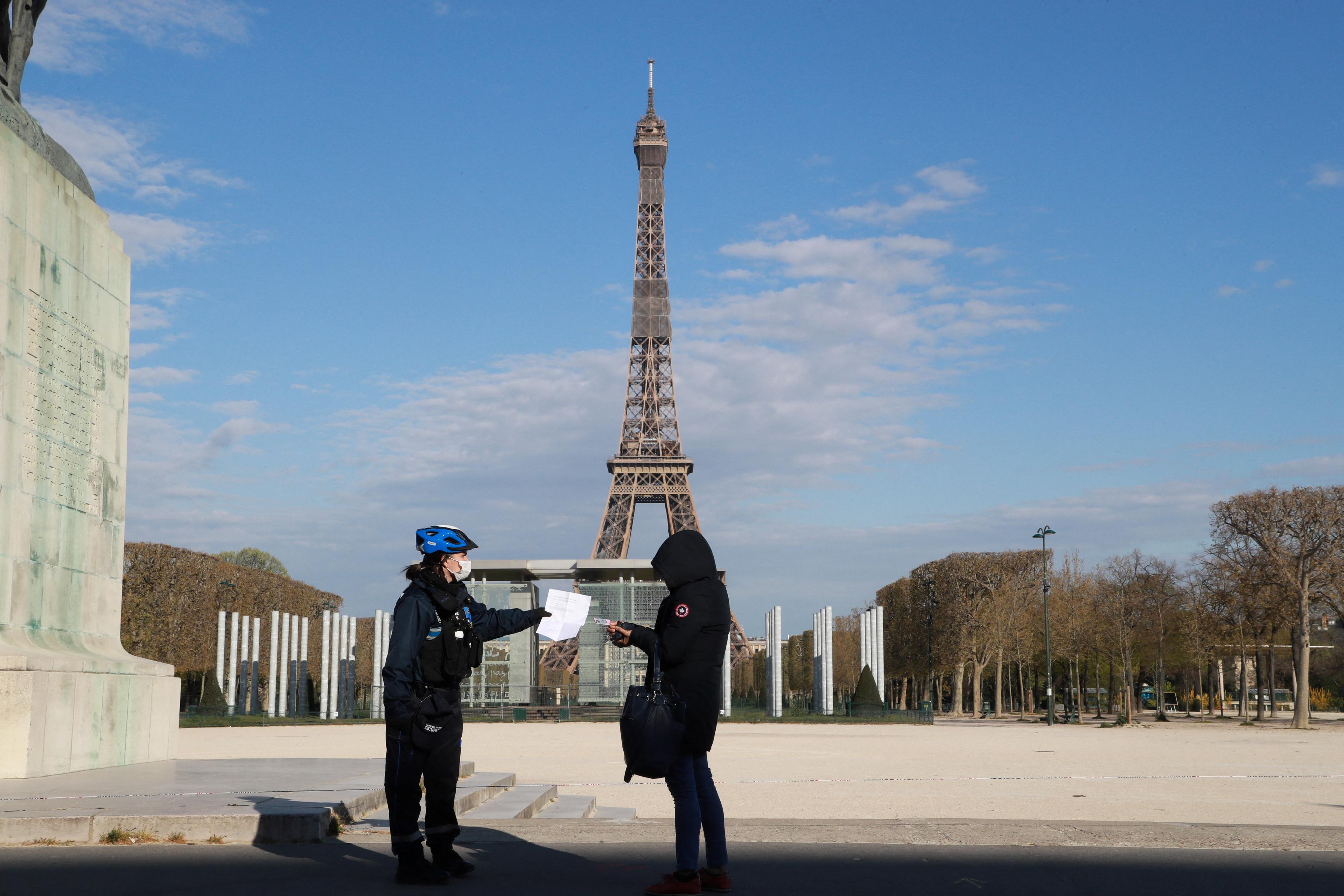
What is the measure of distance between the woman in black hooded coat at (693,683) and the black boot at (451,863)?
3.33 feet

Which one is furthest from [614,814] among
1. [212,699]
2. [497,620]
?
[212,699]

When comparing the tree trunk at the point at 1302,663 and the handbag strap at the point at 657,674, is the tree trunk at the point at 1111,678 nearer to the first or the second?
the tree trunk at the point at 1302,663

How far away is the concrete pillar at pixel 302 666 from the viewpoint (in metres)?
37.8

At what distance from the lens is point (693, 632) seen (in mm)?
5125

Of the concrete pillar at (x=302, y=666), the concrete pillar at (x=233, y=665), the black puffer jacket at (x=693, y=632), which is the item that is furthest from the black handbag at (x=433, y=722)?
the concrete pillar at (x=302, y=666)

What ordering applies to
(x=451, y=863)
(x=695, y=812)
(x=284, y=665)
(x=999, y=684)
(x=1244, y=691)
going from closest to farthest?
(x=695, y=812) < (x=451, y=863) < (x=284, y=665) < (x=1244, y=691) < (x=999, y=684)

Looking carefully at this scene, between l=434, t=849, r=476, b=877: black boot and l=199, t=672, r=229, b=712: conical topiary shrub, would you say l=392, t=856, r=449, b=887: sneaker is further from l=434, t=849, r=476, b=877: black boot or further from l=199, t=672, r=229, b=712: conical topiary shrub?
l=199, t=672, r=229, b=712: conical topiary shrub

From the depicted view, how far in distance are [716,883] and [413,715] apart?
152 centimetres

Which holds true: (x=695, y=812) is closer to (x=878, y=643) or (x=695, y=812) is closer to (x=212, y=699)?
(x=878, y=643)

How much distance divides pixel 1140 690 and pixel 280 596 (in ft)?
189

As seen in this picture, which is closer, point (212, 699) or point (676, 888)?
point (676, 888)

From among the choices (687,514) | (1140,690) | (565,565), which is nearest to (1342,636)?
(1140,690)

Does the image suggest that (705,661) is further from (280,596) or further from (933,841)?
(280,596)

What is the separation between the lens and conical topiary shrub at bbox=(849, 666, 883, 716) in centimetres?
3653
